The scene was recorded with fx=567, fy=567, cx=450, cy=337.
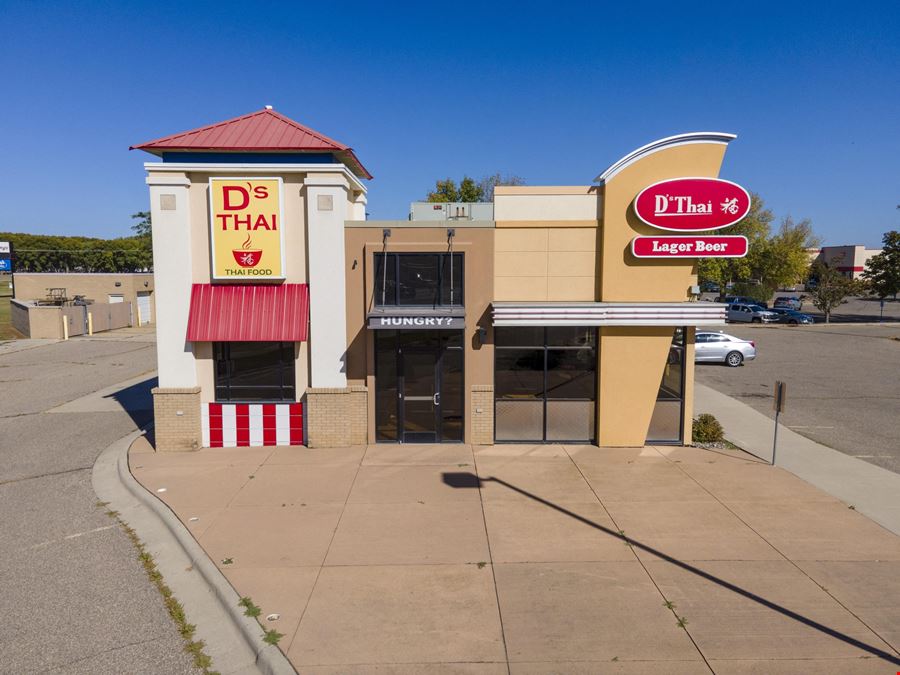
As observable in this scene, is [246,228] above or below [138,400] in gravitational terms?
above

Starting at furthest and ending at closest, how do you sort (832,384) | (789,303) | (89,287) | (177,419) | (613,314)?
(789,303) → (89,287) → (832,384) → (177,419) → (613,314)

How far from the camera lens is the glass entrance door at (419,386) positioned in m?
13.1

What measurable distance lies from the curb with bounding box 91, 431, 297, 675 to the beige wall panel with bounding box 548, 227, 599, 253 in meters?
9.25

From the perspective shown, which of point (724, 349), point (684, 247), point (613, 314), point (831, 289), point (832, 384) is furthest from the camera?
point (831, 289)

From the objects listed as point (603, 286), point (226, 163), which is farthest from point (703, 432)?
point (226, 163)

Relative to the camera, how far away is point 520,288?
13039 millimetres

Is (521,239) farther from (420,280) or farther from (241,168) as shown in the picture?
(241,168)

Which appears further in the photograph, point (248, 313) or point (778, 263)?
point (778, 263)

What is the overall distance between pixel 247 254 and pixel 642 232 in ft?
28.9

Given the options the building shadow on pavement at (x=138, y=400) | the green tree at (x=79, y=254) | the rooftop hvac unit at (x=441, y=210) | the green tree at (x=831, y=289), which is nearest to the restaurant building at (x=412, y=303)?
the rooftop hvac unit at (x=441, y=210)

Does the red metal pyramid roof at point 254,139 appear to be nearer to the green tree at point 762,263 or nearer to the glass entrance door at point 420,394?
the glass entrance door at point 420,394

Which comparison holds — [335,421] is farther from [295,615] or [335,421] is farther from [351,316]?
[295,615]

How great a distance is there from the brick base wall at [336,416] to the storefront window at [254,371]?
729 millimetres

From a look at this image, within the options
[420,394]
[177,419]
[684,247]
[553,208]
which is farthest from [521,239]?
[177,419]
